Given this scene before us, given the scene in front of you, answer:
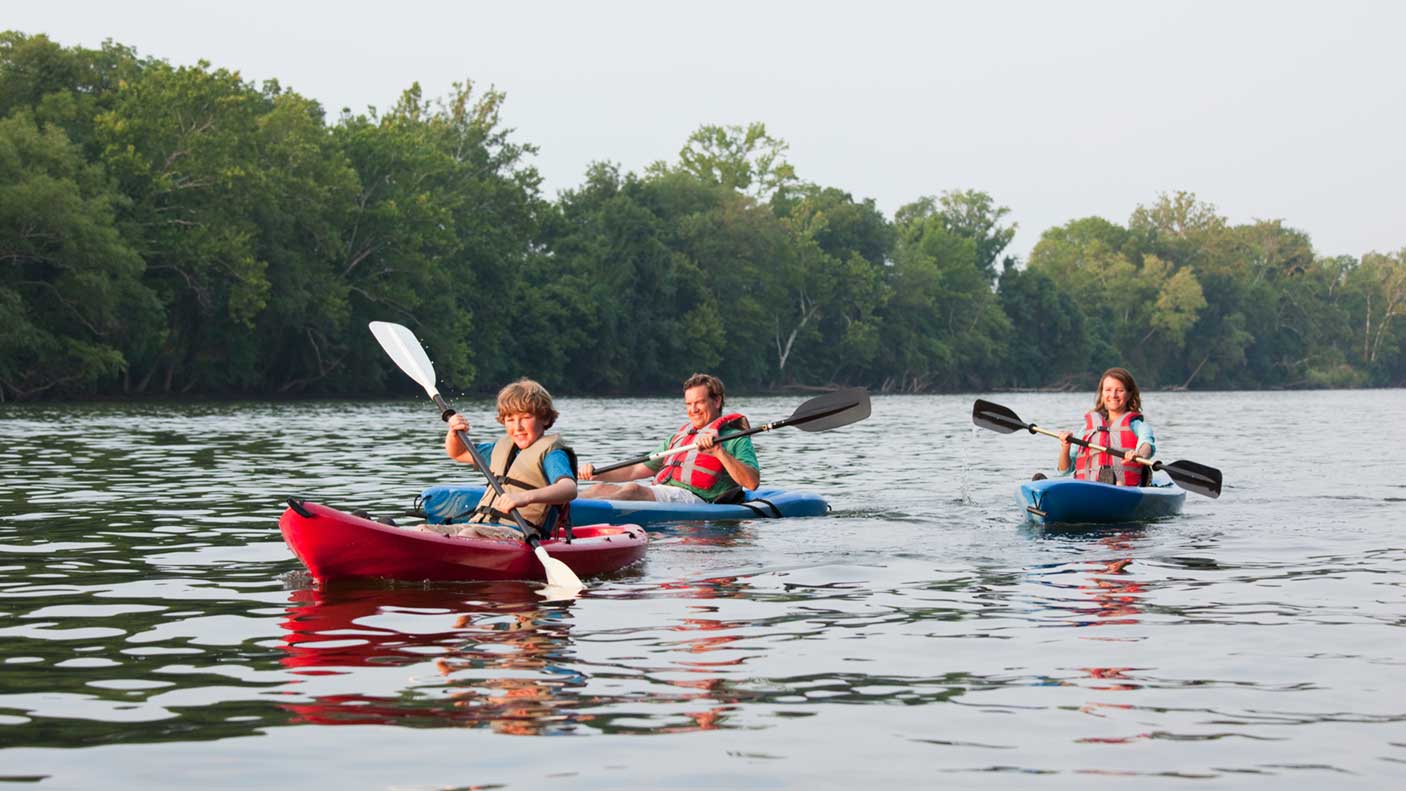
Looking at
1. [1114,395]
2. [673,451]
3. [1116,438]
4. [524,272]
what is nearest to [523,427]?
[673,451]

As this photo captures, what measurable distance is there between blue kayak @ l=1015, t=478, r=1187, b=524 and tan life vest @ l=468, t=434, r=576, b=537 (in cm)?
387

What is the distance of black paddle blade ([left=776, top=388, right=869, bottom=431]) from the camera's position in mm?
11266

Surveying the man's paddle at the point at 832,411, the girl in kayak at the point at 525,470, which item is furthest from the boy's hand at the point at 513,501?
the man's paddle at the point at 832,411

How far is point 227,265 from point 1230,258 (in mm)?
73228

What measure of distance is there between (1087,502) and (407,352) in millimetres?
4381

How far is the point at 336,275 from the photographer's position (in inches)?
1935

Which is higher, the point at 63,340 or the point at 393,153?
the point at 393,153

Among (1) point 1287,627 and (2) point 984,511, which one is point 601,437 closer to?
(2) point 984,511

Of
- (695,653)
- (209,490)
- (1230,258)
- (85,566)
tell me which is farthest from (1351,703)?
(1230,258)

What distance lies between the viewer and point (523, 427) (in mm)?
7730

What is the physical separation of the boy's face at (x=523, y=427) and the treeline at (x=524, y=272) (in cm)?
3016

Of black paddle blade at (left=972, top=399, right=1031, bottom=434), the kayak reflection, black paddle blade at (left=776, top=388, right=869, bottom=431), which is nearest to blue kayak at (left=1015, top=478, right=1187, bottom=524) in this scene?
black paddle blade at (left=776, top=388, right=869, bottom=431)

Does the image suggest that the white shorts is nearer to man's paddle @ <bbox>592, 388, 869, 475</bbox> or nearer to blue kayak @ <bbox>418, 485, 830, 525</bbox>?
blue kayak @ <bbox>418, 485, 830, 525</bbox>

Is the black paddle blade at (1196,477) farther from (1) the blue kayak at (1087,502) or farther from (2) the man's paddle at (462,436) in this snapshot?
(2) the man's paddle at (462,436)
